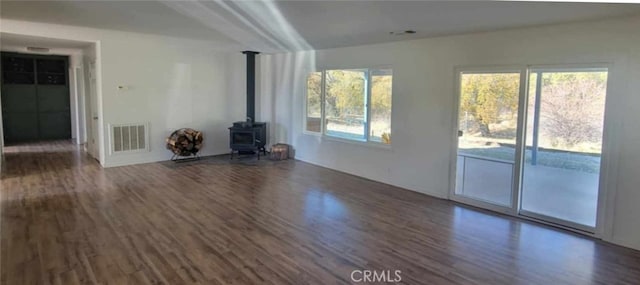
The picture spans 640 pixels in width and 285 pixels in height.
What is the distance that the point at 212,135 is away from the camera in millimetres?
8195

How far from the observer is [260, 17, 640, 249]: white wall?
12.3 ft

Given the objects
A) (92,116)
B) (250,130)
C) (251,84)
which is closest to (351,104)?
(250,130)

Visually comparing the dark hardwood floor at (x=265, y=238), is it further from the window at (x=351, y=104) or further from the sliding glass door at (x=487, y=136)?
the window at (x=351, y=104)

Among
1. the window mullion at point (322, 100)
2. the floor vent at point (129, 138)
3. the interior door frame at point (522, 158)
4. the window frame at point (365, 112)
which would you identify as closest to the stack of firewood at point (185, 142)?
the floor vent at point (129, 138)

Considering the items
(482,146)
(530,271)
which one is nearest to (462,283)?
(530,271)

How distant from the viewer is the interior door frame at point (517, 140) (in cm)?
453

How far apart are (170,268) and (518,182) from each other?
3.88m

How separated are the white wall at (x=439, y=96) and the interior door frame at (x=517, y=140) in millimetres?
59

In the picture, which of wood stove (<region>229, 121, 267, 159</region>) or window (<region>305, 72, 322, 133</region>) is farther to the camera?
wood stove (<region>229, 121, 267, 159</region>)

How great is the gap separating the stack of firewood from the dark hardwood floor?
1.39 m

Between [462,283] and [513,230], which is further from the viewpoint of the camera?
[513,230]

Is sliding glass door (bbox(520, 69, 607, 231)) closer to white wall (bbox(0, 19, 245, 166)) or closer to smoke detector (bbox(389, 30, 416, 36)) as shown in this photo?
smoke detector (bbox(389, 30, 416, 36))

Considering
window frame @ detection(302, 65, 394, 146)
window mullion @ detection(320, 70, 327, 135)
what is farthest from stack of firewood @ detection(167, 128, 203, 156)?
window mullion @ detection(320, 70, 327, 135)

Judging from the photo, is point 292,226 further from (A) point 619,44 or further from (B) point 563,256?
(A) point 619,44
